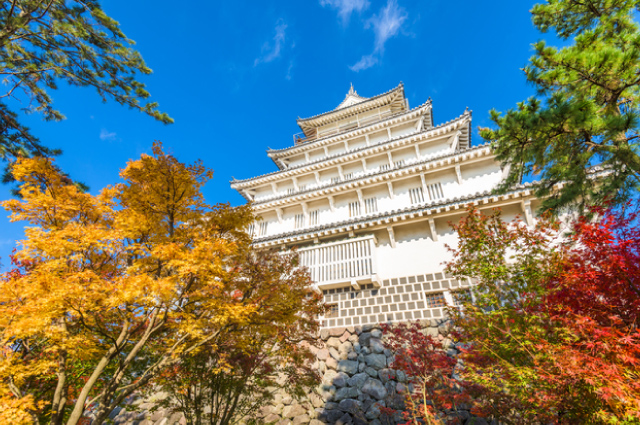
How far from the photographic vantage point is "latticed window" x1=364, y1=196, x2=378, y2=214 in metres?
17.3

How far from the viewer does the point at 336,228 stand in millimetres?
15250

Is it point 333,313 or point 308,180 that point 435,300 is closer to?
point 333,313

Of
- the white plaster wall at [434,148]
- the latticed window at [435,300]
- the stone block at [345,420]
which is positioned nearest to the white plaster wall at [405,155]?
the white plaster wall at [434,148]

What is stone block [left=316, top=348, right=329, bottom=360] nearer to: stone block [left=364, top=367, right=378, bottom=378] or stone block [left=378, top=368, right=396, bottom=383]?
stone block [left=364, top=367, right=378, bottom=378]

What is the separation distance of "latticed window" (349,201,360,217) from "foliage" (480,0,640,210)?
35.8 feet

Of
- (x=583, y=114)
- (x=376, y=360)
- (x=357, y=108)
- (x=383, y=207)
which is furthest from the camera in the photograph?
(x=357, y=108)

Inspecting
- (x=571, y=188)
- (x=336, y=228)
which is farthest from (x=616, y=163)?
(x=336, y=228)

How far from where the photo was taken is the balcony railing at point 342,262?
13578 mm

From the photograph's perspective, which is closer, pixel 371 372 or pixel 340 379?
pixel 371 372

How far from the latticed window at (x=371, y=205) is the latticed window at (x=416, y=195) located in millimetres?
2218

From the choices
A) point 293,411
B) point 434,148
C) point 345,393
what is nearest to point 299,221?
point 434,148

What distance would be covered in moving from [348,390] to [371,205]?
413 inches

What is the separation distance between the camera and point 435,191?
53.4 feet

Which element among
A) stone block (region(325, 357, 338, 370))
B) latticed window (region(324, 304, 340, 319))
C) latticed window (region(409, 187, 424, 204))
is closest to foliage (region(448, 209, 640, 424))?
stone block (region(325, 357, 338, 370))
